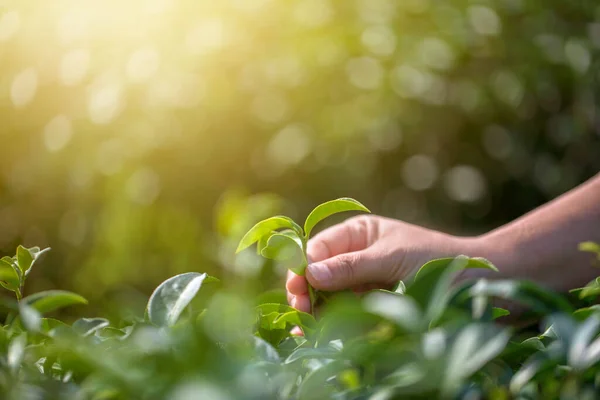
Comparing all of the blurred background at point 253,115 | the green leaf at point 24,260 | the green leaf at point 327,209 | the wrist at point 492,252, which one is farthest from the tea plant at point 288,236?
the blurred background at point 253,115

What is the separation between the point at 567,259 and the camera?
1.54 metres

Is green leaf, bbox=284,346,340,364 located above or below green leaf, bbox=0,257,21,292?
below

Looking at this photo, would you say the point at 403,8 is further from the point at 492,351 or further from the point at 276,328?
the point at 492,351

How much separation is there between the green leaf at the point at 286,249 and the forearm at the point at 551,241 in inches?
26.7

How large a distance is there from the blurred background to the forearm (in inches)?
50.4

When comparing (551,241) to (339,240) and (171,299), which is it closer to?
(339,240)

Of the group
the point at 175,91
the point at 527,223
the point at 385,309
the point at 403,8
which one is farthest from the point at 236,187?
the point at 385,309

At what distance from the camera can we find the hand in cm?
107

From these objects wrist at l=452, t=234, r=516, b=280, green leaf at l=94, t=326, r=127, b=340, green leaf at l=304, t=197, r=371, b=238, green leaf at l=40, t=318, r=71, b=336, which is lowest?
wrist at l=452, t=234, r=516, b=280

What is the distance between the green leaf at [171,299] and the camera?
70 cm

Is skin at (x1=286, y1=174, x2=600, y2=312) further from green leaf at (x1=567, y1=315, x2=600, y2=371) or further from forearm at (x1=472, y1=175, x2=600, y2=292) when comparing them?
green leaf at (x1=567, y1=315, x2=600, y2=371)

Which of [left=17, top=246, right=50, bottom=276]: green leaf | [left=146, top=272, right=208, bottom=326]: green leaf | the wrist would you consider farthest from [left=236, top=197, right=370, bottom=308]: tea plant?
the wrist

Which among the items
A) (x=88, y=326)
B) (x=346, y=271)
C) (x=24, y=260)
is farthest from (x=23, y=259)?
(x=346, y=271)

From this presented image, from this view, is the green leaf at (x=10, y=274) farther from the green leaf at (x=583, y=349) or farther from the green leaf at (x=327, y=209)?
the green leaf at (x=583, y=349)
